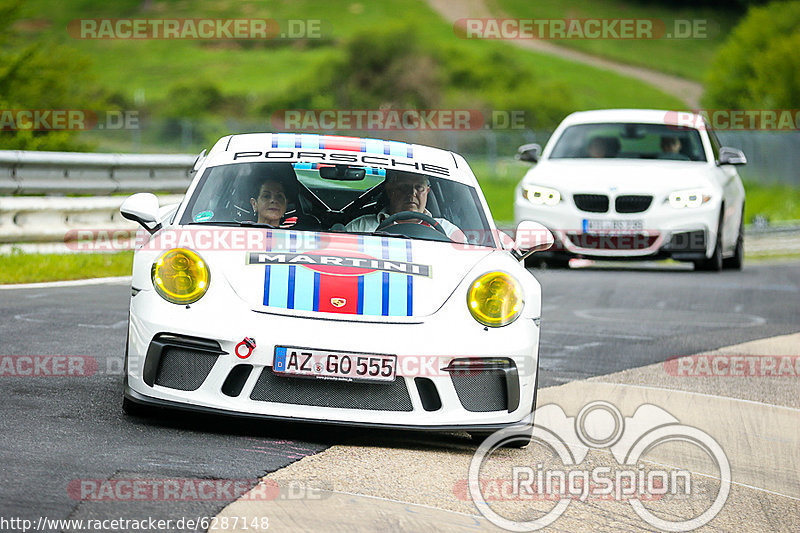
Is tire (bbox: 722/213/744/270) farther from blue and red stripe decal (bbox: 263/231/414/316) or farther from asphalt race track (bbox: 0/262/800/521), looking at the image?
blue and red stripe decal (bbox: 263/231/414/316)

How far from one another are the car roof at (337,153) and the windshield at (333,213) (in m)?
0.04

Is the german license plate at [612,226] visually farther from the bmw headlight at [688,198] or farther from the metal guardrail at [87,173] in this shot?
the metal guardrail at [87,173]

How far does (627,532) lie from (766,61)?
→ 65290mm

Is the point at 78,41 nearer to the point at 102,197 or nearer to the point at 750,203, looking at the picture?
the point at 750,203

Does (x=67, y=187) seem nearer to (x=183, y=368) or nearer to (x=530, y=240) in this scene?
(x=530, y=240)

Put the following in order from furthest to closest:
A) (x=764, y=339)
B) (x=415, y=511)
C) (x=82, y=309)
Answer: (x=764, y=339) → (x=82, y=309) → (x=415, y=511)

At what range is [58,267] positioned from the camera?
39.5ft

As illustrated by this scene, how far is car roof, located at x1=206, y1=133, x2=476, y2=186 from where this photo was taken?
6.58 m

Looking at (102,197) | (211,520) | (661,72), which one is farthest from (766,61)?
(211,520)

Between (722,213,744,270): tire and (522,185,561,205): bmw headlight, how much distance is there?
277cm

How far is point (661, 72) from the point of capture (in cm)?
10444

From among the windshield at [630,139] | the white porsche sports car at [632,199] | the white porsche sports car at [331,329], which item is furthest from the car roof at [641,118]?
the white porsche sports car at [331,329]

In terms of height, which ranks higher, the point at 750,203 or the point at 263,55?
the point at 263,55

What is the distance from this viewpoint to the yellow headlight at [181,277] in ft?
17.9
